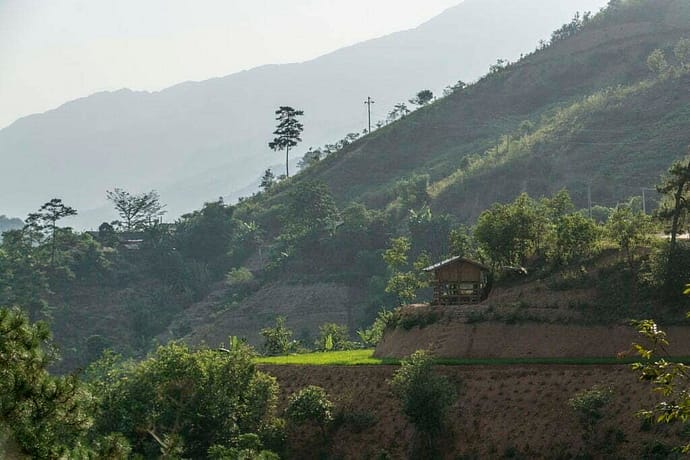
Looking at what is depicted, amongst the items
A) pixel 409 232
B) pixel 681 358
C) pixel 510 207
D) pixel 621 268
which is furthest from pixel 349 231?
pixel 681 358

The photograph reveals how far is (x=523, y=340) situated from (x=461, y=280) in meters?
7.76

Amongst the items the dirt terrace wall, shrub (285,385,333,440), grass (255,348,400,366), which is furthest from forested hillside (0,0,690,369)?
shrub (285,385,333,440)

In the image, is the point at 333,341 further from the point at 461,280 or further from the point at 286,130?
the point at 286,130

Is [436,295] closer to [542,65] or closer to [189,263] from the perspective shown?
[189,263]

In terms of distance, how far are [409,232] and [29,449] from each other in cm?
8416

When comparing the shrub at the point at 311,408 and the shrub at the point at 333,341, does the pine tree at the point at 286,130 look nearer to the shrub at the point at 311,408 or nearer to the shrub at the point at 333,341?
the shrub at the point at 333,341

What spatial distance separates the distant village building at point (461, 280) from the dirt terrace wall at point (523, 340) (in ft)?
10.4

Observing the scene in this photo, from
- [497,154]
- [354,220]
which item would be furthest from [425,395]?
[497,154]

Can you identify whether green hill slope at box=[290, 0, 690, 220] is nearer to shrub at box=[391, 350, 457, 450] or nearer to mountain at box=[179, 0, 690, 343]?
mountain at box=[179, 0, 690, 343]

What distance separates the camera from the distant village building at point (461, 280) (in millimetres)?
53562

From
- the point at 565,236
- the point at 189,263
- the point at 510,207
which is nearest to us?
the point at 565,236

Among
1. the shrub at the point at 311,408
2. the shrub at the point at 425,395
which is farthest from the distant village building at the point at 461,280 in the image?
the shrub at the point at 311,408

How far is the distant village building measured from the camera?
2109 inches

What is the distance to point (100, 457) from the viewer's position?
19.8 metres
